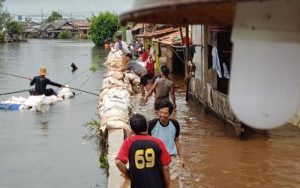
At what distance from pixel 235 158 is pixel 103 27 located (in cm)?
6197

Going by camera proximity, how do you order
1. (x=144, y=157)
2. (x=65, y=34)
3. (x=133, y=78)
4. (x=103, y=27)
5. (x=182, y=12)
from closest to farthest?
(x=182, y=12), (x=144, y=157), (x=133, y=78), (x=103, y=27), (x=65, y=34)

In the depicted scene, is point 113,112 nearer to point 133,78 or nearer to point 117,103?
point 117,103

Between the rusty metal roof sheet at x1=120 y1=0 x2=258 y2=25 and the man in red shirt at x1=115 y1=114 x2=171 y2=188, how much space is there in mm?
3123

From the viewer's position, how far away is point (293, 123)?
36.2 feet

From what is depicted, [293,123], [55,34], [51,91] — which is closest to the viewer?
[293,123]

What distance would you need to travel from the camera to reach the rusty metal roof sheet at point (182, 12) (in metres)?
1.34

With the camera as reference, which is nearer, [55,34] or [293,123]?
[293,123]

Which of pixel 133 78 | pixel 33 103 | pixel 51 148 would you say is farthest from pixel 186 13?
pixel 133 78

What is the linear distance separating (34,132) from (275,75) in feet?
41.4

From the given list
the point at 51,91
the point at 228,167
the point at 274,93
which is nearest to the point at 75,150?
the point at 228,167

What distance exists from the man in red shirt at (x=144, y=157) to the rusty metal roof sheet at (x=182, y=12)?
10.2 feet

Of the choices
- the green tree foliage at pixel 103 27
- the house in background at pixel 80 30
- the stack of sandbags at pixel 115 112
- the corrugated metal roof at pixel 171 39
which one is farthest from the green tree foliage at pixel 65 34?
the stack of sandbags at pixel 115 112

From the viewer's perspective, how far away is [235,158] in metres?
8.79

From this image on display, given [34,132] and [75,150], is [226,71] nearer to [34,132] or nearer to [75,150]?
[75,150]
